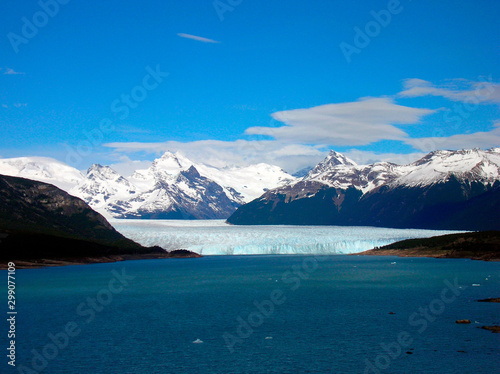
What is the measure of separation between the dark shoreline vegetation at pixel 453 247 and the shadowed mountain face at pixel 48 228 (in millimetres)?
77202

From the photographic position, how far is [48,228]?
546 ft

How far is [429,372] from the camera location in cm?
3209

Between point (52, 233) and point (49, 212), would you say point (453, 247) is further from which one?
point (49, 212)

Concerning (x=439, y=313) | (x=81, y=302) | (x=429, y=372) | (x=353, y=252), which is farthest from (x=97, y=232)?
(x=429, y=372)

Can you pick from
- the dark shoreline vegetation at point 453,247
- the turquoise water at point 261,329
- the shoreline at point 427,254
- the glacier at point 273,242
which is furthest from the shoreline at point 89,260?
the dark shoreline vegetation at point 453,247

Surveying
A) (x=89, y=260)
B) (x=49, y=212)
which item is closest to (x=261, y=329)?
(x=89, y=260)

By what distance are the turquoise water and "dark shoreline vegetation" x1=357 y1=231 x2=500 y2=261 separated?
62.4m

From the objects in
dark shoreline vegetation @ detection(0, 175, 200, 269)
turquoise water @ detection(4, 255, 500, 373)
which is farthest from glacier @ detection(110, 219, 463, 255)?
turquoise water @ detection(4, 255, 500, 373)

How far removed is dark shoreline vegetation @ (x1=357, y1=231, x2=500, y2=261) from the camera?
460 ft

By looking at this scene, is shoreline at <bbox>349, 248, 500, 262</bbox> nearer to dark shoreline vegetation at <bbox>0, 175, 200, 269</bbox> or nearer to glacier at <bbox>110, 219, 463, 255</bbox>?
glacier at <bbox>110, 219, 463, 255</bbox>

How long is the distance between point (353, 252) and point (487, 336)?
497ft

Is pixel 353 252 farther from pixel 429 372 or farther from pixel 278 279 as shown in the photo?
pixel 429 372

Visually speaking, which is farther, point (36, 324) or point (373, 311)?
point (373, 311)

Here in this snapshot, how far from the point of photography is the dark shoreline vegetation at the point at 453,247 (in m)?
140
